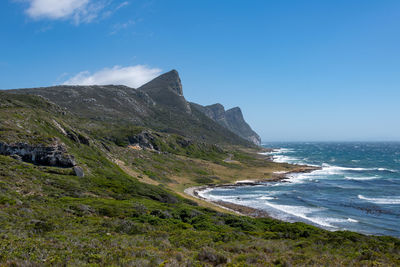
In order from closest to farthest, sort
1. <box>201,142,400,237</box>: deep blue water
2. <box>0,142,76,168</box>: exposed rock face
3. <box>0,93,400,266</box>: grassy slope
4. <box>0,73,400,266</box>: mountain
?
<box>0,93,400,266</box>: grassy slope → <box>0,73,400,266</box>: mountain → <box>0,142,76,168</box>: exposed rock face → <box>201,142,400,237</box>: deep blue water

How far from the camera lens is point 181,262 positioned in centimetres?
1160

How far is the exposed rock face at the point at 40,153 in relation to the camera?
117 feet

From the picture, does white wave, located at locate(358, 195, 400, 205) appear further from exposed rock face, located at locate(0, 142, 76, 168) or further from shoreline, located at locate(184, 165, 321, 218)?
exposed rock face, located at locate(0, 142, 76, 168)

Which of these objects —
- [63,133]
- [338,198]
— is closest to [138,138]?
[63,133]

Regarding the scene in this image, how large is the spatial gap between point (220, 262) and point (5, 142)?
3726cm

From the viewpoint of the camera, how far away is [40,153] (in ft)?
122

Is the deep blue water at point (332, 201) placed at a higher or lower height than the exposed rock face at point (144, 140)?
lower

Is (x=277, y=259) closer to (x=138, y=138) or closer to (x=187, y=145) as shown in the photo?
(x=138, y=138)

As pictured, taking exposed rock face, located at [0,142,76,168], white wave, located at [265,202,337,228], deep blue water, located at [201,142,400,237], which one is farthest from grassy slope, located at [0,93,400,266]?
deep blue water, located at [201,142,400,237]

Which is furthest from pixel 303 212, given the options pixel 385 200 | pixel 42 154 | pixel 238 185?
pixel 42 154

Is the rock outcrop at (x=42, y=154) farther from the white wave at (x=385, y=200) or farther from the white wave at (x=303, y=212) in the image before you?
the white wave at (x=385, y=200)

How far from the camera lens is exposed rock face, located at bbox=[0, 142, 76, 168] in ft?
117

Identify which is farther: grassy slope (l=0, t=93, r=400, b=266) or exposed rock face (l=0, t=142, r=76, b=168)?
exposed rock face (l=0, t=142, r=76, b=168)

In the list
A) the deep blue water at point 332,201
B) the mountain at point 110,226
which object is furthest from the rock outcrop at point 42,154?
the deep blue water at point 332,201
